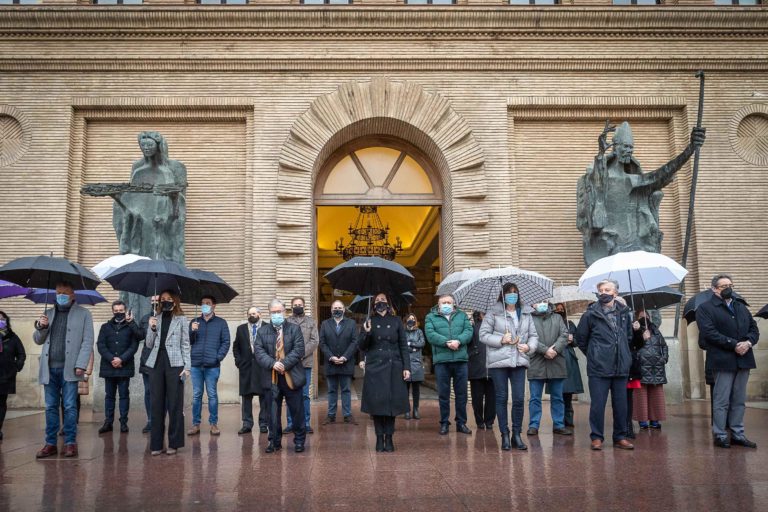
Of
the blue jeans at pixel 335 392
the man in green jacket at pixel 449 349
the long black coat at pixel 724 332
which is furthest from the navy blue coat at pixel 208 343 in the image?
the long black coat at pixel 724 332

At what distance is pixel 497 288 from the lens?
8547 millimetres

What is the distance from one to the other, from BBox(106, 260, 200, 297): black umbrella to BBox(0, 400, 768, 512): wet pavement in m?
1.88

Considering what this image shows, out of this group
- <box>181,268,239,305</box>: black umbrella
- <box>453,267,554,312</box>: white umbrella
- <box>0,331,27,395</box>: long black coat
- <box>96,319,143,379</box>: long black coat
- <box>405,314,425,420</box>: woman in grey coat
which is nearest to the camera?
<box>453,267,554,312</box>: white umbrella

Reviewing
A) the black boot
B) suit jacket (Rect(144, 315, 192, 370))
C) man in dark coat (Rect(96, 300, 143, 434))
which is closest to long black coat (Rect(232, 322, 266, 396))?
suit jacket (Rect(144, 315, 192, 370))

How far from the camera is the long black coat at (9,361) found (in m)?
9.07

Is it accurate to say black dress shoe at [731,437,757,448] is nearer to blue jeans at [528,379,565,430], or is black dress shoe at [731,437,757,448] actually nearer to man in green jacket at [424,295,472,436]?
blue jeans at [528,379,565,430]

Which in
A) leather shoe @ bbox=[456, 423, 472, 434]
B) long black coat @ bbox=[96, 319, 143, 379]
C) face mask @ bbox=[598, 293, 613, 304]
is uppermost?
face mask @ bbox=[598, 293, 613, 304]

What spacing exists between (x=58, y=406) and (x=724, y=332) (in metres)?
7.38

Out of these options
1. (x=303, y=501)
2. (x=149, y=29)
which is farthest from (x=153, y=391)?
(x=149, y=29)

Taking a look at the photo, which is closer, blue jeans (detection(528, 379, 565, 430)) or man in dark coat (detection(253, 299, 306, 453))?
man in dark coat (detection(253, 299, 306, 453))

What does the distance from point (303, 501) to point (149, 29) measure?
12029 mm

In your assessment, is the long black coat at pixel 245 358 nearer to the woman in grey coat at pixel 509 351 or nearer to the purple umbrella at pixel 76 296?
the purple umbrella at pixel 76 296

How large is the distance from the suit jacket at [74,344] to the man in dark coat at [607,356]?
548 cm

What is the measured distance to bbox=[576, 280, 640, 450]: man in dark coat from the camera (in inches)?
299
